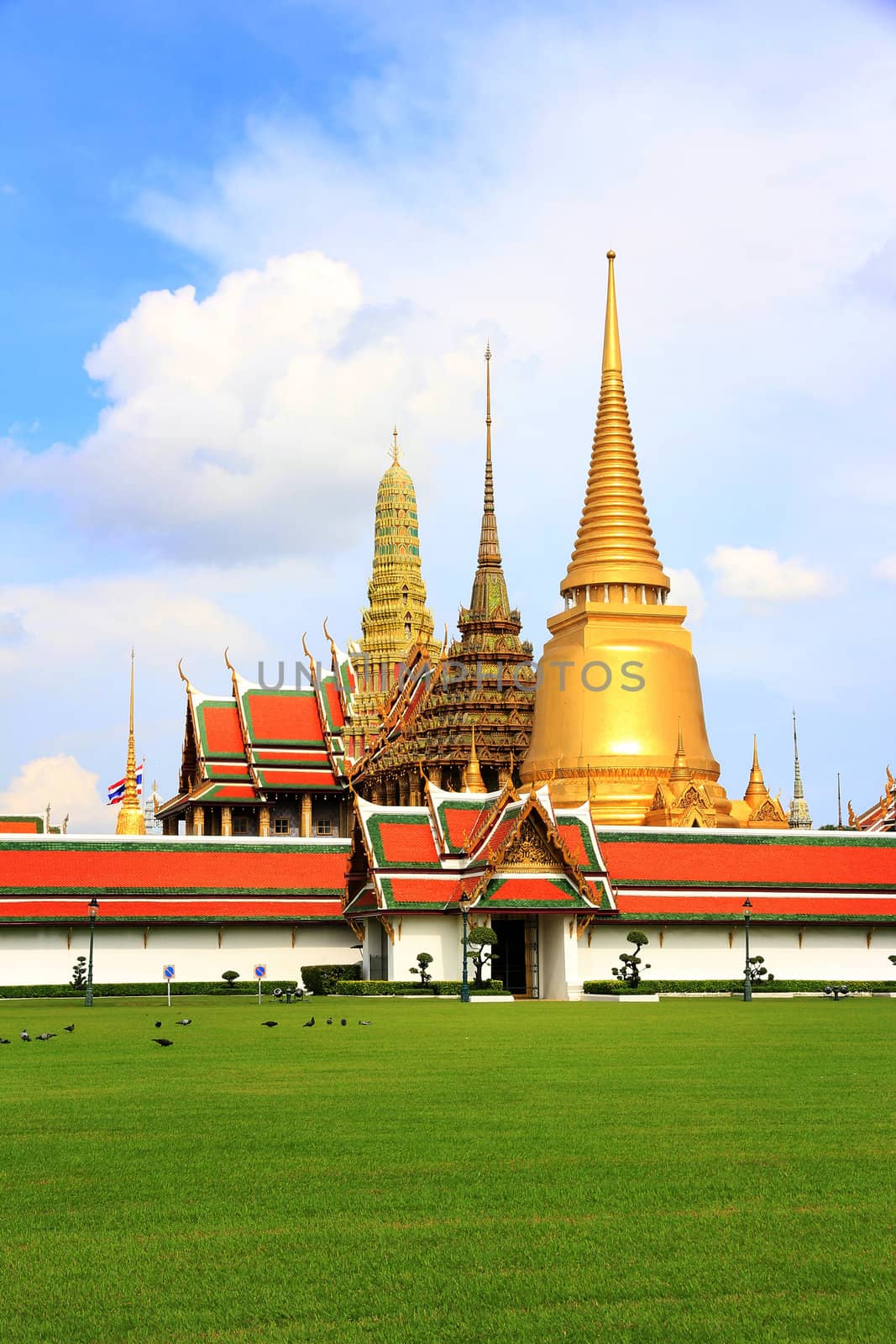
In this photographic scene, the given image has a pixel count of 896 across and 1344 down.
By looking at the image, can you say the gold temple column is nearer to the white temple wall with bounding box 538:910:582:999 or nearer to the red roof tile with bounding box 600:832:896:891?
the red roof tile with bounding box 600:832:896:891

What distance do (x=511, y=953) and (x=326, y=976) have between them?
4697 millimetres

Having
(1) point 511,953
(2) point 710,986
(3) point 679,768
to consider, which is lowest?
(2) point 710,986

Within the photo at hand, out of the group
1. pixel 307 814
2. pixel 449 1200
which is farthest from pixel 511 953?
pixel 449 1200

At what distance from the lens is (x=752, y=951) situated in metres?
43.3

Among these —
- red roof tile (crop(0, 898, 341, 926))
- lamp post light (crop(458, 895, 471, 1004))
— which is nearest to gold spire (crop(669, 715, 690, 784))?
red roof tile (crop(0, 898, 341, 926))

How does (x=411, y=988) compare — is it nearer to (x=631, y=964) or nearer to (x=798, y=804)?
(x=631, y=964)

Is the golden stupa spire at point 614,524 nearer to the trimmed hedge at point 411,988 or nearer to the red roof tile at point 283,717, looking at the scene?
the red roof tile at point 283,717

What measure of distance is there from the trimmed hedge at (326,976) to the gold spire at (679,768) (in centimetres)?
1436

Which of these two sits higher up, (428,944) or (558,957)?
(428,944)

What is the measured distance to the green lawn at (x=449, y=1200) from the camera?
773cm

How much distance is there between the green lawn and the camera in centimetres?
773

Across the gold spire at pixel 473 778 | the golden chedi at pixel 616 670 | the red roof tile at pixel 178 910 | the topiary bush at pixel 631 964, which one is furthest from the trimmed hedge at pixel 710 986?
the gold spire at pixel 473 778

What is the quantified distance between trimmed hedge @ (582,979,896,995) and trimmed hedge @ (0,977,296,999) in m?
7.14

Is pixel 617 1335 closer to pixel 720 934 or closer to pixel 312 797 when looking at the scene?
pixel 720 934
